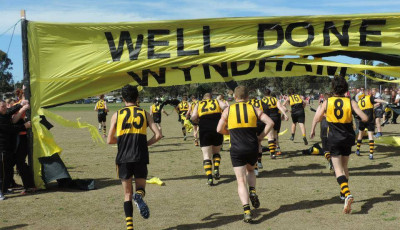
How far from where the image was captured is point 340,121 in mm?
6691

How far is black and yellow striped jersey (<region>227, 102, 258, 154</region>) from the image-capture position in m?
6.17

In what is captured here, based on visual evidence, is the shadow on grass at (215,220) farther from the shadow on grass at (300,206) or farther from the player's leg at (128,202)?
the player's leg at (128,202)

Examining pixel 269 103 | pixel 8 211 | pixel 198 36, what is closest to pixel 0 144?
pixel 8 211

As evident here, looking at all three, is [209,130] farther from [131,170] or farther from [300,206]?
[131,170]

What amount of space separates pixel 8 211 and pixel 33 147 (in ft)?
5.81

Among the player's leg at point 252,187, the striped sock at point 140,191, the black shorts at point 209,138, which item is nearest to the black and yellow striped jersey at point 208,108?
the black shorts at point 209,138

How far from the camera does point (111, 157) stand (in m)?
12.9

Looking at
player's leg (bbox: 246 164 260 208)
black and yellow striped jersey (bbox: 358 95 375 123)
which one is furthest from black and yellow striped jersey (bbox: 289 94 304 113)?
player's leg (bbox: 246 164 260 208)

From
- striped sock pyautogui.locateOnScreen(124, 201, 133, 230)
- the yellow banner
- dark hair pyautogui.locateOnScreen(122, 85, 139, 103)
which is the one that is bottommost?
striped sock pyautogui.locateOnScreen(124, 201, 133, 230)

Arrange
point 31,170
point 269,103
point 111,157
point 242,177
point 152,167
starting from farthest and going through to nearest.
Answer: point 111,157 < point 269,103 < point 152,167 < point 31,170 < point 242,177

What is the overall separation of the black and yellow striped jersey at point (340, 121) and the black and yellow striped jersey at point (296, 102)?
765 cm

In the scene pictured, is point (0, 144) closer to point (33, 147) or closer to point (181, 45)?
point (33, 147)

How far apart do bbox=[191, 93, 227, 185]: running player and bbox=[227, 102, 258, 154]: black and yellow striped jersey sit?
2.48 m

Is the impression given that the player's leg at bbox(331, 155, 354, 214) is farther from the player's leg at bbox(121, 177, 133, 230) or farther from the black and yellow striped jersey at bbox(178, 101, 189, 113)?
the black and yellow striped jersey at bbox(178, 101, 189, 113)
